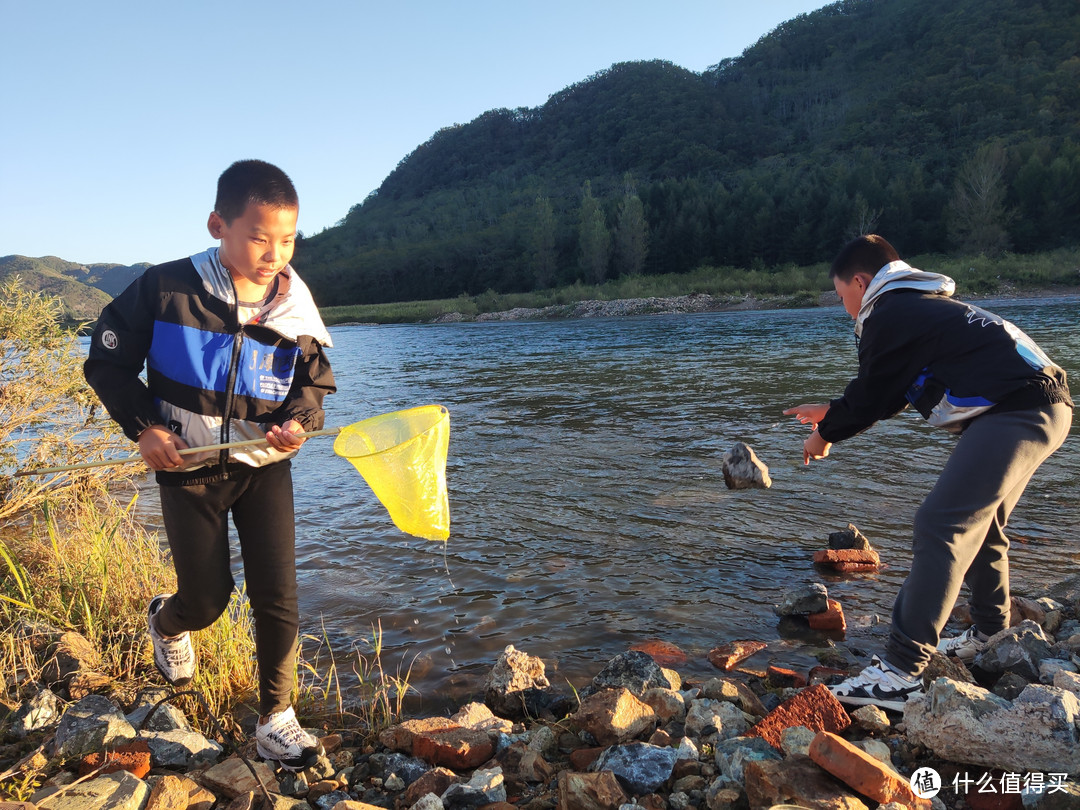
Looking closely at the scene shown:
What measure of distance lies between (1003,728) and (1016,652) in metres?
1.10

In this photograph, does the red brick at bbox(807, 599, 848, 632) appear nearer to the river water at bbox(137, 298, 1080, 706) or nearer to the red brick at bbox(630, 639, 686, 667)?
the river water at bbox(137, 298, 1080, 706)

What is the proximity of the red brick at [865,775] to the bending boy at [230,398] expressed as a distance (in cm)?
192

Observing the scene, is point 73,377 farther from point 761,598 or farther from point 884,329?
point 884,329

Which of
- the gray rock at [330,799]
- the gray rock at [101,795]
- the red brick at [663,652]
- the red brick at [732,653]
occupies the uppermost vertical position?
the gray rock at [101,795]

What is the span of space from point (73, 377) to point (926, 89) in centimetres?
10866

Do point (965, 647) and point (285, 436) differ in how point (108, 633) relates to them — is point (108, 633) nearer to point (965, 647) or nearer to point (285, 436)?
point (285, 436)

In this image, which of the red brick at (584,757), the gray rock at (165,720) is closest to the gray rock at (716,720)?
the red brick at (584,757)

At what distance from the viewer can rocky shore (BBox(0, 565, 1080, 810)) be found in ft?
7.68

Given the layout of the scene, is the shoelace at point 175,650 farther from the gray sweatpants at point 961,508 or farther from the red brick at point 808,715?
the gray sweatpants at point 961,508

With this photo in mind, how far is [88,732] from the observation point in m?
2.80

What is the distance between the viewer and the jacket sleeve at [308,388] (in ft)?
9.30

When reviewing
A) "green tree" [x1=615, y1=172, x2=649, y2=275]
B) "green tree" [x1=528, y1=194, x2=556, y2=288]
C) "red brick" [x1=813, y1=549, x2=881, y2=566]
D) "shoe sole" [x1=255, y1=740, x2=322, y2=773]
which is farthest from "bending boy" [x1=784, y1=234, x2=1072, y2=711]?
"green tree" [x1=528, y1=194, x2=556, y2=288]

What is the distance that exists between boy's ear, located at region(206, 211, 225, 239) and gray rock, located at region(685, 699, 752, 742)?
275cm

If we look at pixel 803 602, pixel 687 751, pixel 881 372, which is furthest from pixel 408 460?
pixel 803 602
